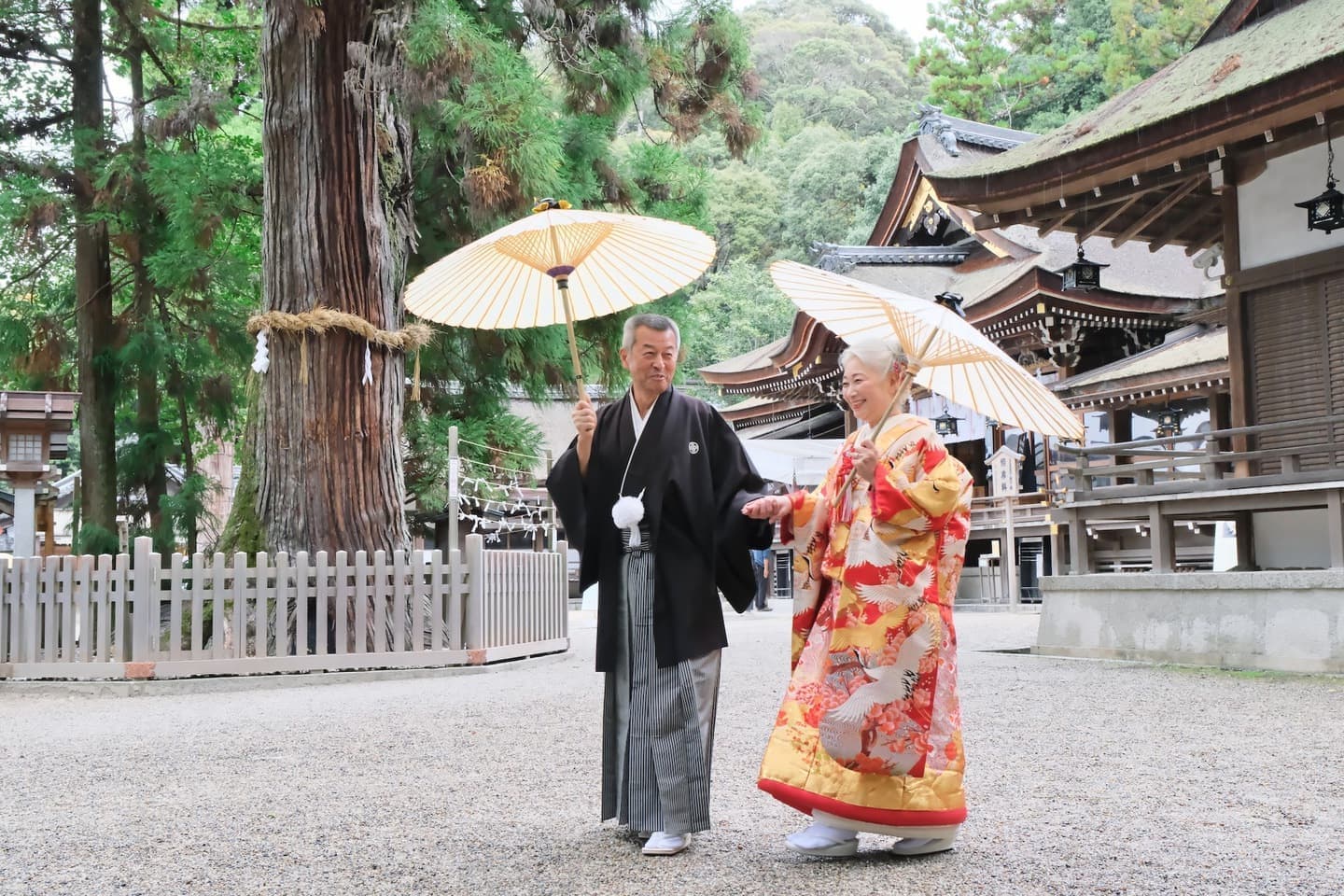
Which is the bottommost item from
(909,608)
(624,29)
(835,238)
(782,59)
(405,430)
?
(909,608)

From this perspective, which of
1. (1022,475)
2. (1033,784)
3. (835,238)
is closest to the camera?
(1033,784)

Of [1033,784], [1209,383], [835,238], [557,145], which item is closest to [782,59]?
[835,238]

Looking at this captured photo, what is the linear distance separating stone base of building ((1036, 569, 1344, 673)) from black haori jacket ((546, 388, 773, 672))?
5.22m

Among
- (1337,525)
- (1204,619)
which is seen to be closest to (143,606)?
(1204,619)

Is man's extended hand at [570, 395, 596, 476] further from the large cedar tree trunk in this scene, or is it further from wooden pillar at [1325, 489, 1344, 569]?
wooden pillar at [1325, 489, 1344, 569]

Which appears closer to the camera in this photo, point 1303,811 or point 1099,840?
point 1099,840

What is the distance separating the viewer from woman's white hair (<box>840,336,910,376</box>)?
323cm

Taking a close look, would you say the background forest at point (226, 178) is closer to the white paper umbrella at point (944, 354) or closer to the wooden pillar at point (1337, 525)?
the white paper umbrella at point (944, 354)

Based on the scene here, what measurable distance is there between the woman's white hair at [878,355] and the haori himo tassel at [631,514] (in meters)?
0.67

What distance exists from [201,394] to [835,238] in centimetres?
2583

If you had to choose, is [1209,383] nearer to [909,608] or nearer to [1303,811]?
[1303,811]

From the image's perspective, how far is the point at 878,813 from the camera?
2990 mm

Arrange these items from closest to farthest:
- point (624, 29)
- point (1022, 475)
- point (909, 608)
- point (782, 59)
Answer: point (909, 608) → point (624, 29) → point (1022, 475) → point (782, 59)

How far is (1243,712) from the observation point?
18.5 ft
